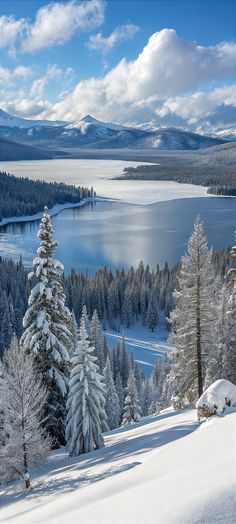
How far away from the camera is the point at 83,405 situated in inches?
897

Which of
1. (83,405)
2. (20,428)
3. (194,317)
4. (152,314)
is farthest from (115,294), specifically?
(20,428)

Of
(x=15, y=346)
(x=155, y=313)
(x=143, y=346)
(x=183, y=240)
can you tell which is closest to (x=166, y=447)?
(x=15, y=346)

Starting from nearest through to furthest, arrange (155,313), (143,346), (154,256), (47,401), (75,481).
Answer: (75,481) → (47,401) → (143,346) → (155,313) → (154,256)

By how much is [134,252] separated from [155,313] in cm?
4893

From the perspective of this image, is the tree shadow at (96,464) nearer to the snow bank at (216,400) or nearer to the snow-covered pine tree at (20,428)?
the snow bank at (216,400)

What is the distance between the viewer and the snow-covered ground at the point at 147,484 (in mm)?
9180

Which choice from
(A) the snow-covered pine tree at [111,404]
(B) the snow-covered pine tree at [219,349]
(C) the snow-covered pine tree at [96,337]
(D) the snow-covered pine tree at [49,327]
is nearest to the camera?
(D) the snow-covered pine tree at [49,327]

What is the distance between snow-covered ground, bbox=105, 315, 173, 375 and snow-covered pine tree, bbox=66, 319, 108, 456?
55376 mm

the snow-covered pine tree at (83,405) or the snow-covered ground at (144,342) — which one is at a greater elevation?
the snow-covered pine tree at (83,405)

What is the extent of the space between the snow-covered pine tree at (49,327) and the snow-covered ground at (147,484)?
448 cm

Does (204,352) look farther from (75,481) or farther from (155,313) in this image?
(155,313)

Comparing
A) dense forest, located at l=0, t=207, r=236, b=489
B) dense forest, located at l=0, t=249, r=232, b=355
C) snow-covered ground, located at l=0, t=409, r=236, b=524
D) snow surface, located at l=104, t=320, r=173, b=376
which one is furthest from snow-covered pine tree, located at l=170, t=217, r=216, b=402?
dense forest, located at l=0, t=249, r=232, b=355

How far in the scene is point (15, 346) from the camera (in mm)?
22734

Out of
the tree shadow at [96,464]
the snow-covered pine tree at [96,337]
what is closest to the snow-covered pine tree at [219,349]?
the tree shadow at [96,464]
